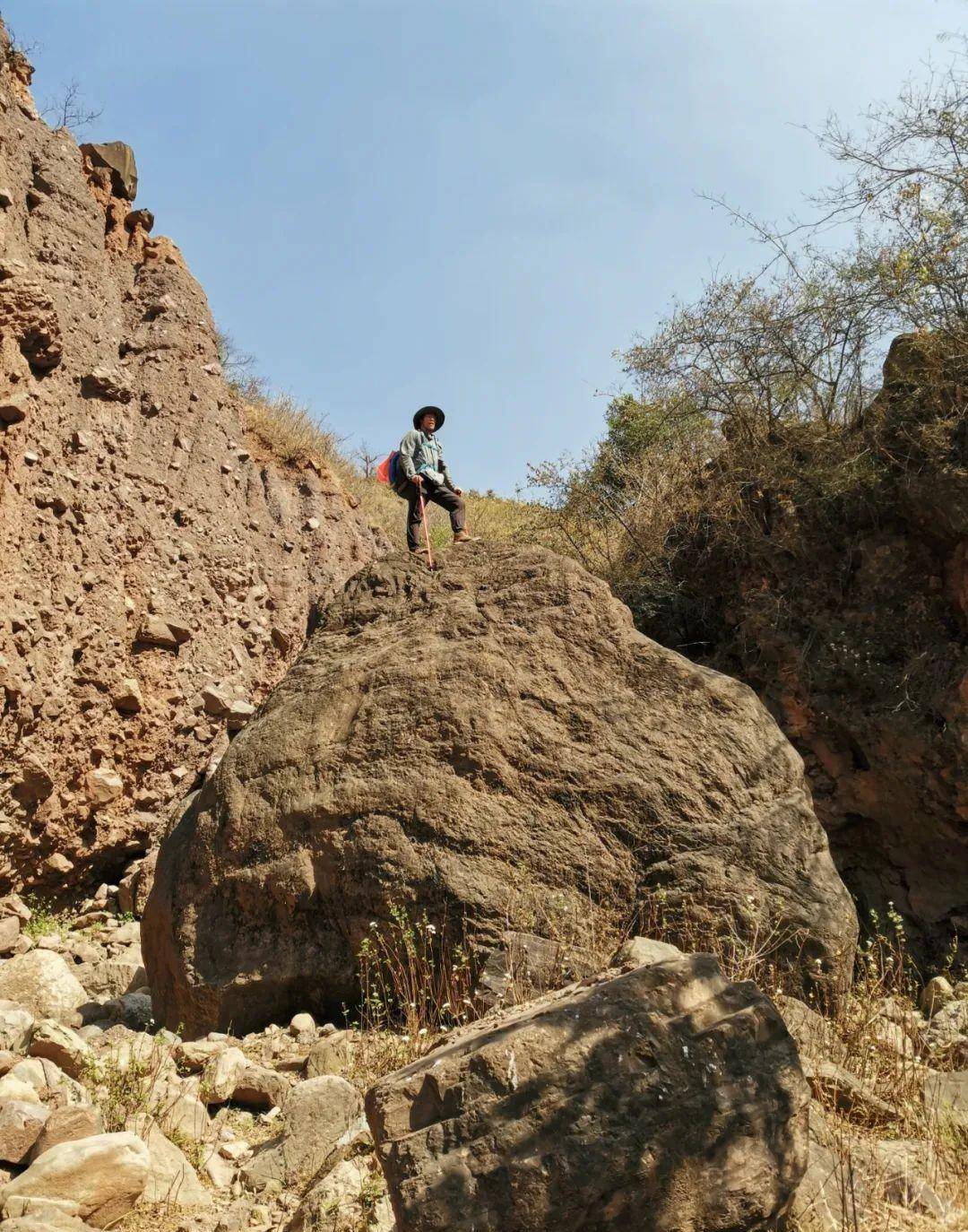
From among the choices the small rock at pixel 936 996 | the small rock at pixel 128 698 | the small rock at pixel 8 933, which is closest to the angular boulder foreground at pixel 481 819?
the small rock at pixel 936 996

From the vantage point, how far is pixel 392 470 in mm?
8852

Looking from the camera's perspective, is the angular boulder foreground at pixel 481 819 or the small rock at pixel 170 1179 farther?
the angular boulder foreground at pixel 481 819

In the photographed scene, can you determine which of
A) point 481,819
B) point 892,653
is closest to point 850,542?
point 892,653

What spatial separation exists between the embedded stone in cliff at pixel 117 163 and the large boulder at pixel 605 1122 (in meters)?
9.40

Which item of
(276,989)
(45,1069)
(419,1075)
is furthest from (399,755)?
(419,1075)

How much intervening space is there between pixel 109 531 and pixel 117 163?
12.5 ft

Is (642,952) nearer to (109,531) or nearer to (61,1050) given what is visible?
(61,1050)

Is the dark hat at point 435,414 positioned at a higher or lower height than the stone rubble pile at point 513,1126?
higher

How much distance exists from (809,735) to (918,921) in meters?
1.59

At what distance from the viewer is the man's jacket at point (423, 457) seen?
8.73 metres

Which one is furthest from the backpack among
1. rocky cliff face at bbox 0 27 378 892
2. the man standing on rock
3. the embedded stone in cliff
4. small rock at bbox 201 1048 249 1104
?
small rock at bbox 201 1048 249 1104

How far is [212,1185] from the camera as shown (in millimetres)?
3439

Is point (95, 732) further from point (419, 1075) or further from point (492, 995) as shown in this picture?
point (419, 1075)

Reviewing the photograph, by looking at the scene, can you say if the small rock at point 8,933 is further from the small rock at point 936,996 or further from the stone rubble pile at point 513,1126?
the small rock at point 936,996
